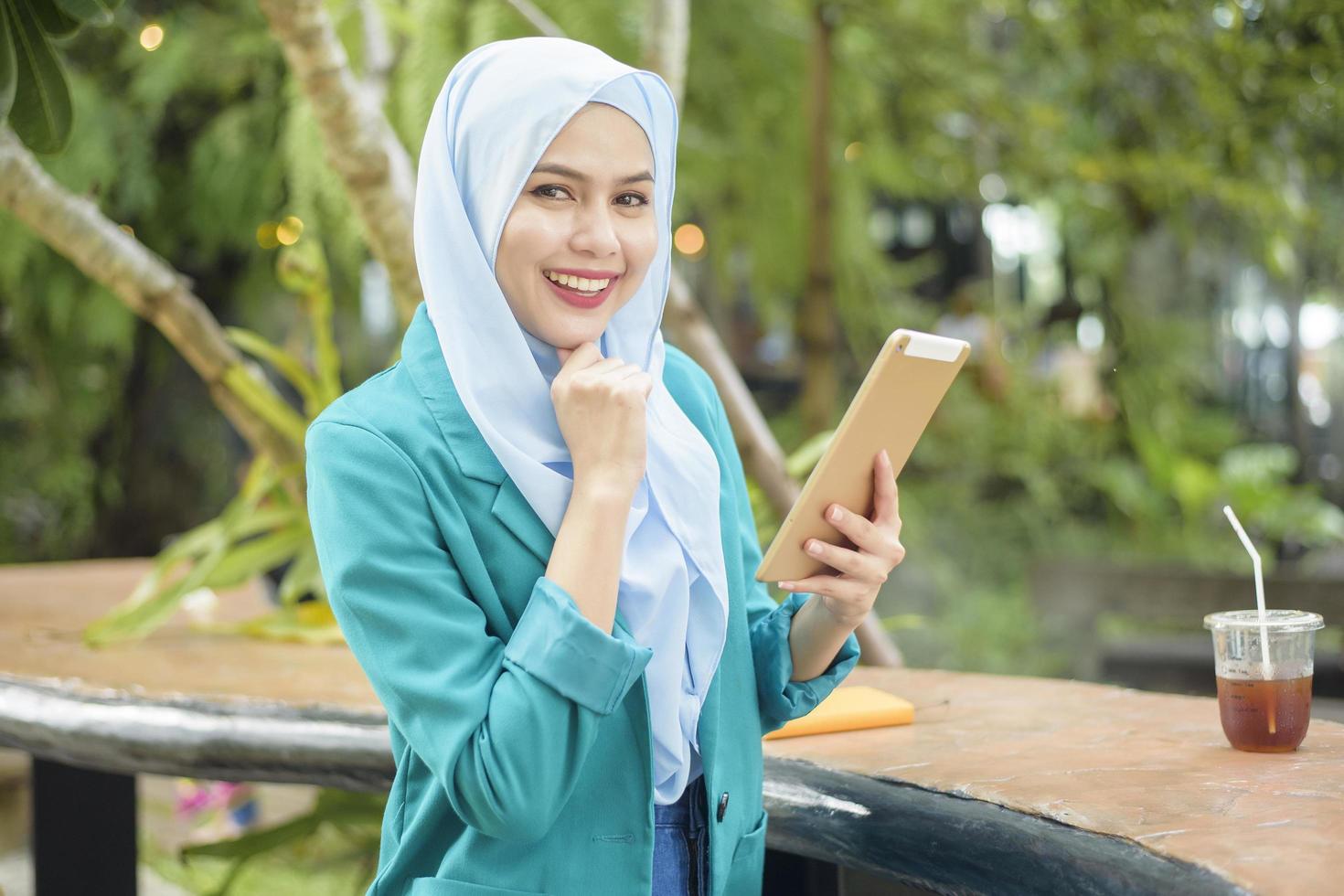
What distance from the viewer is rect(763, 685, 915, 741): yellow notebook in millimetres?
1769

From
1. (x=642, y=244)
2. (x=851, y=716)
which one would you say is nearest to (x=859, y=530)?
(x=642, y=244)

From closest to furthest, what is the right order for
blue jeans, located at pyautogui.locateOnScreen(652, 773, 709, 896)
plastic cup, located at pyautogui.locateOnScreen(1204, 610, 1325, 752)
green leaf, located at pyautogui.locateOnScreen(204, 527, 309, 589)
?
blue jeans, located at pyautogui.locateOnScreen(652, 773, 709, 896) < plastic cup, located at pyautogui.locateOnScreen(1204, 610, 1325, 752) < green leaf, located at pyautogui.locateOnScreen(204, 527, 309, 589)

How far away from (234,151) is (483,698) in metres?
3.98

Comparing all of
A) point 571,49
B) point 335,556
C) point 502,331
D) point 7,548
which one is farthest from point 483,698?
point 7,548

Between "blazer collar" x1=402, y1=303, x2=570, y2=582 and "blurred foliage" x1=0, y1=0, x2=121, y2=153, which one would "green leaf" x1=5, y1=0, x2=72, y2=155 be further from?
"blazer collar" x1=402, y1=303, x2=570, y2=582

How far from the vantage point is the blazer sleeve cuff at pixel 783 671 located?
52.4 inches

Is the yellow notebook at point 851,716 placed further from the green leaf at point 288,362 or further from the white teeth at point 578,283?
the green leaf at point 288,362

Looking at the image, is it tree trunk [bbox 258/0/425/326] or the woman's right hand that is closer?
the woman's right hand

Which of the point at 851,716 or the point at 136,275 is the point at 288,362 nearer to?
the point at 136,275

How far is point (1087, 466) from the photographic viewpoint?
673 centimetres

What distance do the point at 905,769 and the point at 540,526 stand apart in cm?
63

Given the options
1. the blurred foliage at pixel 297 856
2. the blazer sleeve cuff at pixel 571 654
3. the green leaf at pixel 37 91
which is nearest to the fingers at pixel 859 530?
the blazer sleeve cuff at pixel 571 654

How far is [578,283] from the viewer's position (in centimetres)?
113

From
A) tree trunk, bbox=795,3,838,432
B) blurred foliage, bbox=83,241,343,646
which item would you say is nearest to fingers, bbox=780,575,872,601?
blurred foliage, bbox=83,241,343,646
